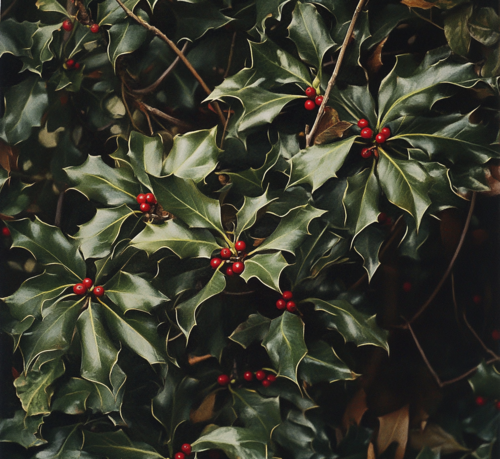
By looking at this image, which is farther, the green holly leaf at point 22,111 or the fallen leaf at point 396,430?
the green holly leaf at point 22,111

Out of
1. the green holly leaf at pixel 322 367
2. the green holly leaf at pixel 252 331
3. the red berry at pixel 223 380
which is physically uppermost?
the green holly leaf at pixel 252 331

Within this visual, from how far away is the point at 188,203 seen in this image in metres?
0.65

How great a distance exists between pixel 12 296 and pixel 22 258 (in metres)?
0.07

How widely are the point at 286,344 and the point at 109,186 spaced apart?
1.18 feet

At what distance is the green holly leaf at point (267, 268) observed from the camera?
0.60 m

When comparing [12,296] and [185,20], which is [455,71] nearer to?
[185,20]

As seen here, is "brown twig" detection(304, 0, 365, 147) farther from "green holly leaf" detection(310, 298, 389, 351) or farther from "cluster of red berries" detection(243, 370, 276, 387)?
"cluster of red berries" detection(243, 370, 276, 387)

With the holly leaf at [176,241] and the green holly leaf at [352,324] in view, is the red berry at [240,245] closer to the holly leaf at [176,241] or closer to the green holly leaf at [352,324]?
the holly leaf at [176,241]

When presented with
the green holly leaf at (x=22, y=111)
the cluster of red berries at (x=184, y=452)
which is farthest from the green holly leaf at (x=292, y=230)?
the green holly leaf at (x=22, y=111)

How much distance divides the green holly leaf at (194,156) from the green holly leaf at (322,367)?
0.30 meters

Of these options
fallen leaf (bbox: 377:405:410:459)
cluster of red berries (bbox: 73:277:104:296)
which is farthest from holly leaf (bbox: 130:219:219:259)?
fallen leaf (bbox: 377:405:410:459)

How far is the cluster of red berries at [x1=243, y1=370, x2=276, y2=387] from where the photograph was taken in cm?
69

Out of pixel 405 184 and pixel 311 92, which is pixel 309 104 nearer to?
pixel 311 92

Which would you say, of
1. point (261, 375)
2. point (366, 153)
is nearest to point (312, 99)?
point (366, 153)
